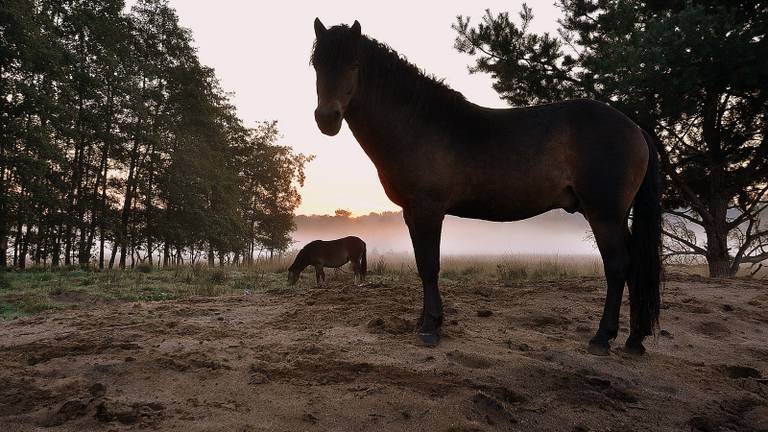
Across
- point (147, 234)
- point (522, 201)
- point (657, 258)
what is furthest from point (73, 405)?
point (147, 234)

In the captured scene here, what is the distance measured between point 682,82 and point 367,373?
343 inches

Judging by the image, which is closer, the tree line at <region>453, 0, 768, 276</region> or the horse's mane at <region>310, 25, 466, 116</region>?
the horse's mane at <region>310, 25, 466, 116</region>

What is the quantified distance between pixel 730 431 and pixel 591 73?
30.7ft

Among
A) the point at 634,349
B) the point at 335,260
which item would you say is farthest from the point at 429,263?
the point at 335,260

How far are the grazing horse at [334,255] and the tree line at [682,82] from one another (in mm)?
6020

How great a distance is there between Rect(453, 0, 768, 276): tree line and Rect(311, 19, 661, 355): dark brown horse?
5.63 meters

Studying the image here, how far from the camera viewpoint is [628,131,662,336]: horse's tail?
12.8 ft

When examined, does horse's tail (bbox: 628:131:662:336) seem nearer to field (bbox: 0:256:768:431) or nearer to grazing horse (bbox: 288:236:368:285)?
field (bbox: 0:256:768:431)

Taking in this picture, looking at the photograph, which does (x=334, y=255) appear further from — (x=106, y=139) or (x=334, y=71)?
(x=106, y=139)

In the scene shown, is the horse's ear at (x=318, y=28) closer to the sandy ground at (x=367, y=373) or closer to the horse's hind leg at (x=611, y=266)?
the sandy ground at (x=367, y=373)

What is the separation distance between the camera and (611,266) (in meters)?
3.78

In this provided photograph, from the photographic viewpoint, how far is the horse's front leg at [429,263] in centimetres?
380

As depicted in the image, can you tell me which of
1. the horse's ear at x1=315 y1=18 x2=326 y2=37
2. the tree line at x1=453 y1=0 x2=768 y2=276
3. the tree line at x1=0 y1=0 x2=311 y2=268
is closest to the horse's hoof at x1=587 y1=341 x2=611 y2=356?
the horse's ear at x1=315 y1=18 x2=326 y2=37

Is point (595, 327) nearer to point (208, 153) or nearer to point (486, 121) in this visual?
point (486, 121)
